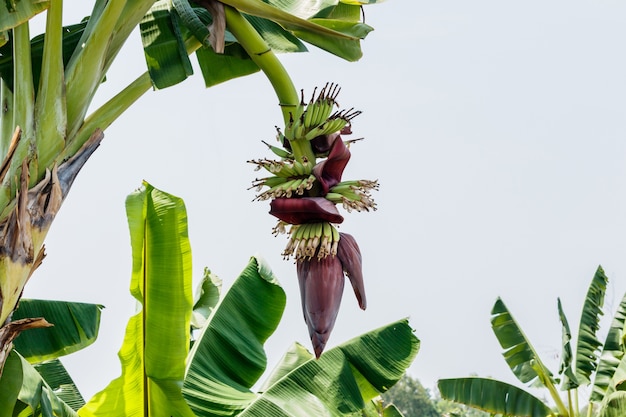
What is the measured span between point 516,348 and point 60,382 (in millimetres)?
3209

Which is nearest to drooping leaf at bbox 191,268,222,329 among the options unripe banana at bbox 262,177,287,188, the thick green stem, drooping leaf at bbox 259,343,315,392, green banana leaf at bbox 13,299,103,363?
drooping leaf at bbox 259,343,315,392

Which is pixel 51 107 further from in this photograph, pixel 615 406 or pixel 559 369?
pixel 559 369

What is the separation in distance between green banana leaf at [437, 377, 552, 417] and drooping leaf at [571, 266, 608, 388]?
0.33 m

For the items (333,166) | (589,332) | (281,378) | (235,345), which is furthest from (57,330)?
(589,332)

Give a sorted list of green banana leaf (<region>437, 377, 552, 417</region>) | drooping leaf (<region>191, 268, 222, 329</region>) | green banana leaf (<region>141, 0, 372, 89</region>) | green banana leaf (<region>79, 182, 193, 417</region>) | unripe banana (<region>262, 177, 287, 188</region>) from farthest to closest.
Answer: green banana leaf (<region>437, 377, 552, 417</region>) → drooping leaf (<region>191, 268, 222, 329</region>) → green banana leaf (<region>79, 182, 193, 417</region>) → green banana leaf (<region>141, 0, 372, 89</region>) → unripe banana (<region>262, 177, 287, 188</region>)

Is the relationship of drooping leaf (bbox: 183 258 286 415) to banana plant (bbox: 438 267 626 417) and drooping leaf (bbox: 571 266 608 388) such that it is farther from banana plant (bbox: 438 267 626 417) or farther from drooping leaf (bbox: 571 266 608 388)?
drooping leaf (bbox: 571 266 608 388)

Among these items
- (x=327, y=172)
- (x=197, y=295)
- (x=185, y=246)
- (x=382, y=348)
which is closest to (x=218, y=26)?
(x=327, y=172)

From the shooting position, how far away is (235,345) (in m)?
3.67

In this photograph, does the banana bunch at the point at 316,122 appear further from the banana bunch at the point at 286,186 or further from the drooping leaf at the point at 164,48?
the drooping leaf at the point at 164,48

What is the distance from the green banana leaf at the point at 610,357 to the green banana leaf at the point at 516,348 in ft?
1.18

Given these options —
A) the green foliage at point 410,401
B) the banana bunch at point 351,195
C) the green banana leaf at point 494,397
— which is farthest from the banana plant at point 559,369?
the green foliage at point 410,401

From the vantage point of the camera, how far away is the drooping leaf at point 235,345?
11.2 feet

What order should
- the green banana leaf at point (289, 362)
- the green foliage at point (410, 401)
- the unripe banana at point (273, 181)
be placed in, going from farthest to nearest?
the green foliage at point (410, 401) → the green banana leaf at point (289, 362) → the unripe banana at point (273, 181)

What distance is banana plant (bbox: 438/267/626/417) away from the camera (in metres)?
5.65
